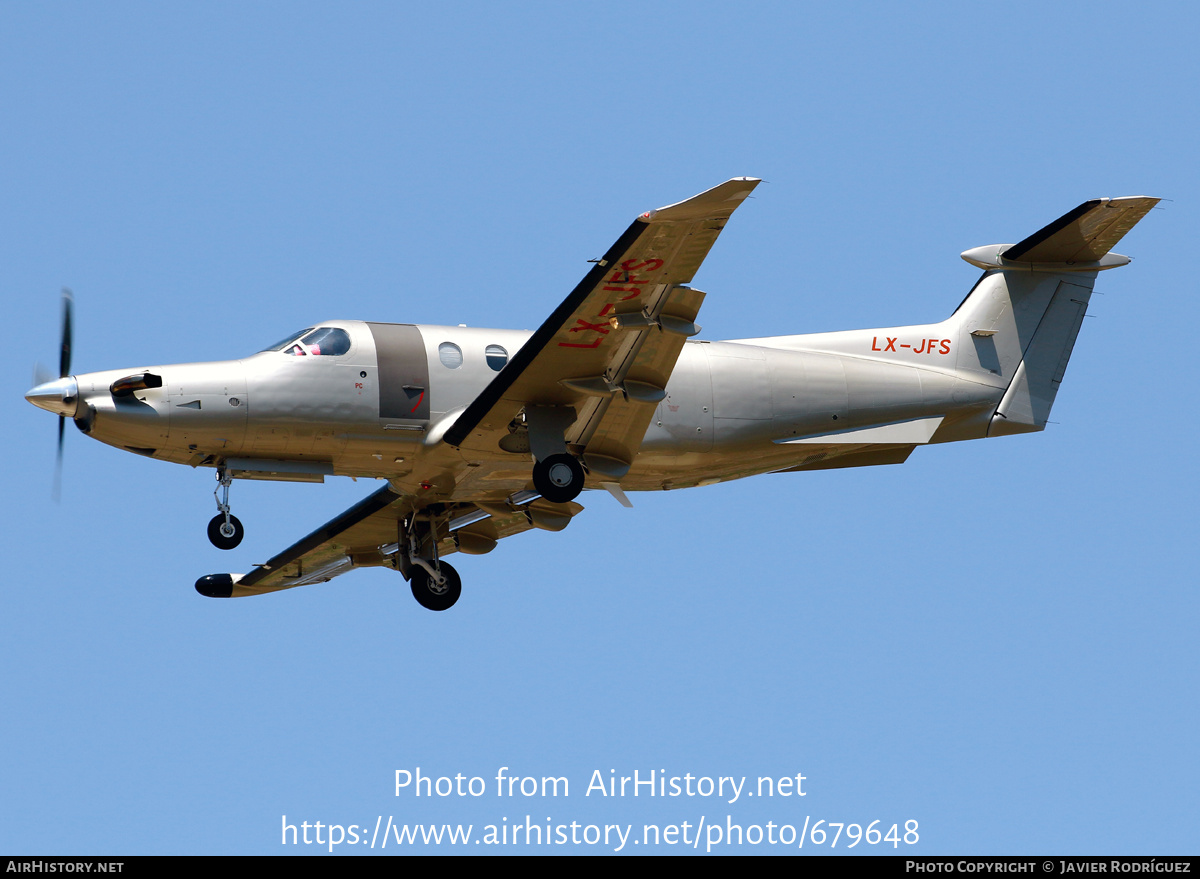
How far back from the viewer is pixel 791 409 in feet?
75.4

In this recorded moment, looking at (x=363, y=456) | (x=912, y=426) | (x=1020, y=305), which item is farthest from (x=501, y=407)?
(x=1020, y=305)

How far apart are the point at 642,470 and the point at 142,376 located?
758cm

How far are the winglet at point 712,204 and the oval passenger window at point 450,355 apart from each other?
14.6 feet

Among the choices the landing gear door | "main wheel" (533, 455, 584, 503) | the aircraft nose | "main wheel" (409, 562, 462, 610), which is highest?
the landing gear door

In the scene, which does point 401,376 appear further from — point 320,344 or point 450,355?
point 320,344

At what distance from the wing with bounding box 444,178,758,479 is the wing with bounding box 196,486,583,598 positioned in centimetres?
276

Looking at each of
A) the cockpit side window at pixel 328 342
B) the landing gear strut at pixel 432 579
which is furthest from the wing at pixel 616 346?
the landing gear strut at pixel 432 579

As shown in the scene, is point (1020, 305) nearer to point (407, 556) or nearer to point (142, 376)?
point (407, 556)

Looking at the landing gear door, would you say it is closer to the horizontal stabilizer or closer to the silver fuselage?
the silver fuselage

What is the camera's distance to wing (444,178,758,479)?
18.6 metres

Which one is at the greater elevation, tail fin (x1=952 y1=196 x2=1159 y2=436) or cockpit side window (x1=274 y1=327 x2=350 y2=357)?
tail fin (x1=952 y1=196 x2=1159 y2=436)

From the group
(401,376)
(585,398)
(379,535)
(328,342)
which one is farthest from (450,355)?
(379,535)

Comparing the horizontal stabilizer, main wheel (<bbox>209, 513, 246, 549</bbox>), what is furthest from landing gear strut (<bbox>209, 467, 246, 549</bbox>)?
the horizontal stabilizer
